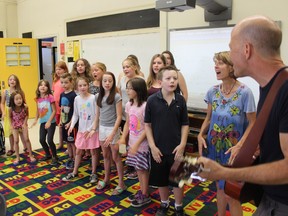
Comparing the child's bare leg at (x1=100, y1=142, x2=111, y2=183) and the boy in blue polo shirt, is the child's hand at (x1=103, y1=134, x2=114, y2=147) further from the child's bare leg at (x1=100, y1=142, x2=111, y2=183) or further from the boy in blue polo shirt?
the boy in blue polo shirt

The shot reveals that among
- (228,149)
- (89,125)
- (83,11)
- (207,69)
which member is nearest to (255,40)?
(228,149)

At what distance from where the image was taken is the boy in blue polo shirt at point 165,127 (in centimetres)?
215

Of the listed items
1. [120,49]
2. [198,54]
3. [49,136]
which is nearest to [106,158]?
[49,136]

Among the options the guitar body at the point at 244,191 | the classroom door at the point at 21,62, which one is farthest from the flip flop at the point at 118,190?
the classroom door at the point at 21,62

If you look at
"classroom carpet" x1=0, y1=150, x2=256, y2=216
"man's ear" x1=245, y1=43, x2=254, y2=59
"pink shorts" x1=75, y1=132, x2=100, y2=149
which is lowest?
"classroom carpet" x1=0, y1=150, x2=256, y2=216

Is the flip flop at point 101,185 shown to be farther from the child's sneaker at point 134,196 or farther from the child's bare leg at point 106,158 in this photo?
the child's sneaker at point 134,196

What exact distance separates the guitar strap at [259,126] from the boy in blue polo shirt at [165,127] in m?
1.11

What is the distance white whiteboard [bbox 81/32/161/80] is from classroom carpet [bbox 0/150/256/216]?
1944 mm

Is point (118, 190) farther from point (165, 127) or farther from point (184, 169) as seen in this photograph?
point (184, 169)

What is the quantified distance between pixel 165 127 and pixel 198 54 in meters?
1.79

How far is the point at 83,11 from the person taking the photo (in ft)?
17.2

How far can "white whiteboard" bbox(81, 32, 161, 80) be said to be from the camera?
4245 mm

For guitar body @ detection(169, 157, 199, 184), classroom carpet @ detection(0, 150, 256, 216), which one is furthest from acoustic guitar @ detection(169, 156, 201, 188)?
Answer: classroom carpet @ detection(0, 150, 256, 216)

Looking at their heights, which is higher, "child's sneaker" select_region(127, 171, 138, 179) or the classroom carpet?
"child's sneaker" select_region(127, 171, 138, 179)
